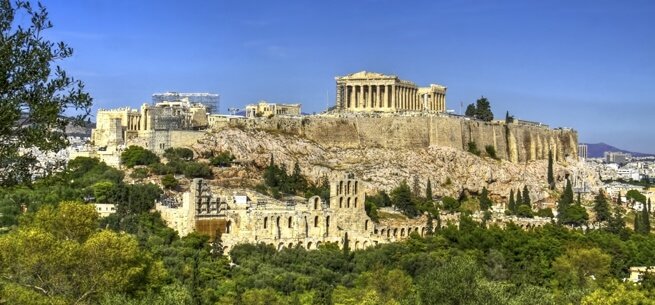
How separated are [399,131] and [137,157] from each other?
87.6 feet

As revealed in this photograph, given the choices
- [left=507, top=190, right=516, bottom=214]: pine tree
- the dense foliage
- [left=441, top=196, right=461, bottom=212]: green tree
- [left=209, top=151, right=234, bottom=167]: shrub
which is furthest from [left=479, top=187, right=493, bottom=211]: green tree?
[left=209, top=151, right=234, bottom=167]: shrub

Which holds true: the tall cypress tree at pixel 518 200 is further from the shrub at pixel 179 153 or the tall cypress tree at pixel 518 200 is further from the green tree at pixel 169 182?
the green tree at pixel 169 182

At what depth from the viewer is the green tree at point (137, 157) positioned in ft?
232

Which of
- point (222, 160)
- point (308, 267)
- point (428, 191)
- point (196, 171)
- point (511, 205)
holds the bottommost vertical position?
point (308, 267)

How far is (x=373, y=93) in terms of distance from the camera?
9181 centimetres

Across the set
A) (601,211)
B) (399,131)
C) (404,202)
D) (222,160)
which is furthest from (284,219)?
(601,211)

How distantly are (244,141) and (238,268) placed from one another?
29236mm

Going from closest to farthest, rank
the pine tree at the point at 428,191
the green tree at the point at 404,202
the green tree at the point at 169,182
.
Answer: the green tree at the point at 169,182 < the green tree at the point at 404,202 < the pine tree at the point at 428,191

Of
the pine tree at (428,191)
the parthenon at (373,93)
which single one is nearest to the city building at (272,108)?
the parthenon at (373,93)

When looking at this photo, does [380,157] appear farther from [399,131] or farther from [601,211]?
[601,211]

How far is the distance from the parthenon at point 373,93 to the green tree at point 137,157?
25.0m

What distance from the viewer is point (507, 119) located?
104m

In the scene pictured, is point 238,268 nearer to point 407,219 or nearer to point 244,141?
point 407,219

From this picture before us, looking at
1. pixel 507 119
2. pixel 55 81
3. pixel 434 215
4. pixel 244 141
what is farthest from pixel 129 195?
pixel 507 119
